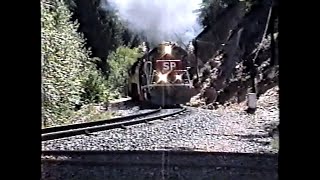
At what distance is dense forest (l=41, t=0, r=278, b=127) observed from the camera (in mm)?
4598

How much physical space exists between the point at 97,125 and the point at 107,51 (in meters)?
1.25

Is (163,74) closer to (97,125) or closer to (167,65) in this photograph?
(167,65)

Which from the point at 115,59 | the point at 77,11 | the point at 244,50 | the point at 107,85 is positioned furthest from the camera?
the point at 77,11

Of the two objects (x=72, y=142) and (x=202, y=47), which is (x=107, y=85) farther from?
(x=202, y=47)

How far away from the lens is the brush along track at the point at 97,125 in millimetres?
5378

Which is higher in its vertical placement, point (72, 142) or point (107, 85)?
point (107, 85)

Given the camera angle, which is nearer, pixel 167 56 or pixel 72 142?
pixel 167 56

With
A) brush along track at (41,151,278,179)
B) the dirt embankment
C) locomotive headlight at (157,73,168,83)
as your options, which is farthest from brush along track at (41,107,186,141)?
locomotive headlight at (157,73,168,83)

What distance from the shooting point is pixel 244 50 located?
205 inches

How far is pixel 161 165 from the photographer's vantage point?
4.33 metres

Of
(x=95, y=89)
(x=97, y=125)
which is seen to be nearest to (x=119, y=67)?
(x=97, y=125)

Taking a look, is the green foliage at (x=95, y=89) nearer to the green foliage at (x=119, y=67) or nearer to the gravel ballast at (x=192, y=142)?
the green foliage at (x=119, y=67)
